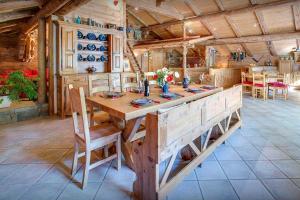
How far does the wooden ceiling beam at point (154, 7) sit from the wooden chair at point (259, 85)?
3703mm

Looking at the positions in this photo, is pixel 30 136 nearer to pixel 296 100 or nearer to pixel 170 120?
pixel 170 120

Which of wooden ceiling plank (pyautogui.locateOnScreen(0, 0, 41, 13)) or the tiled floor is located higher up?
wooden ceiling plank (pyautogui.locateOnScreen(0, 0, 41, 13))

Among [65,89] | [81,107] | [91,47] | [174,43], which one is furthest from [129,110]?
[174,43]

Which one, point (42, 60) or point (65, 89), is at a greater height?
Answer: point (42, 60)

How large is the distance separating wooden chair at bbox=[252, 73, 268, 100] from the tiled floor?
348 cm

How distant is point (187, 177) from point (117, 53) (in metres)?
4.58

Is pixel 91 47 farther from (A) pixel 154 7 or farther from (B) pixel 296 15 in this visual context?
(B) pixel 296 15

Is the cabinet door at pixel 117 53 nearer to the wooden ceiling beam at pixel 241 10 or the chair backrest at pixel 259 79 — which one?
the wooden ceiling beam at pixel 241 10

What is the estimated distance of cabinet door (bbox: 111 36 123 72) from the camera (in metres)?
6.13

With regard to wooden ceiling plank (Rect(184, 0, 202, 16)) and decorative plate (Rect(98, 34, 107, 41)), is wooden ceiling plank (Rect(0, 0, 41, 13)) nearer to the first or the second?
decorative plate (Rect(98, 34, 107, 41))

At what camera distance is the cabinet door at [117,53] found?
613 centimetres

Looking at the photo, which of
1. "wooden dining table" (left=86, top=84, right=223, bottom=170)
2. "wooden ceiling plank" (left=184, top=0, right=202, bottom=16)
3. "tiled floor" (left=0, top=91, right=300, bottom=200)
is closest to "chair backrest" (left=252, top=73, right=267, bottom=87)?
"wooden ceiling plank" (left=184, top=0, right=202, bottom=16)

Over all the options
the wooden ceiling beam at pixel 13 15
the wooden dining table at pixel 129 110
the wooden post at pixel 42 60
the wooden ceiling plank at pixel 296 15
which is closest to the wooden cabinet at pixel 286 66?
Answer: the wooden ceiling plank at pixel 296 15

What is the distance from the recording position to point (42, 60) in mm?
5402
